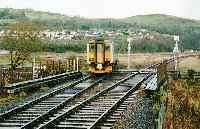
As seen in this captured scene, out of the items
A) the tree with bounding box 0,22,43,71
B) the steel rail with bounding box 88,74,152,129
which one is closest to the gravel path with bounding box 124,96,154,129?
the steel rail with bounding box 88,74,152,129

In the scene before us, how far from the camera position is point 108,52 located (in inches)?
1321

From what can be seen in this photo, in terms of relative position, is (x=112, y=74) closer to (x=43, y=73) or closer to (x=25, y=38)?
(x=43, y=73)

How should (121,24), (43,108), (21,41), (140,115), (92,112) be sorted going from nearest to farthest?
(140,115), (92,112), (43,108), (21,41), (121,24)

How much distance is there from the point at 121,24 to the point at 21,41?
11216 cm

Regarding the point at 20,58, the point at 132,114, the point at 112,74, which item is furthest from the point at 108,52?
the point at 132,114

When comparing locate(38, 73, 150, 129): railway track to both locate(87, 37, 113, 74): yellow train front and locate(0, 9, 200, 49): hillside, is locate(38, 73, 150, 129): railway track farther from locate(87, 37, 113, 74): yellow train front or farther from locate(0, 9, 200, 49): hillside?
locate(0, 9, 200, 49): hillside

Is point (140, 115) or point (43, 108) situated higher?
point (140, 115)

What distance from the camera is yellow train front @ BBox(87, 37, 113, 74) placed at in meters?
33.2

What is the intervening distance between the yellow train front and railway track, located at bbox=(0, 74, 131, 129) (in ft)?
19.4

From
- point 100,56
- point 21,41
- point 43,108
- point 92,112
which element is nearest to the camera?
point 92,112

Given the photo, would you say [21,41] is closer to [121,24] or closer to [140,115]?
[140,115]

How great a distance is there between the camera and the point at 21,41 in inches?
1559

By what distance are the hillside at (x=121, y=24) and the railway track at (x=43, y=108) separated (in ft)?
108

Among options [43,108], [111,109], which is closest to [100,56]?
Result: [43,108]
